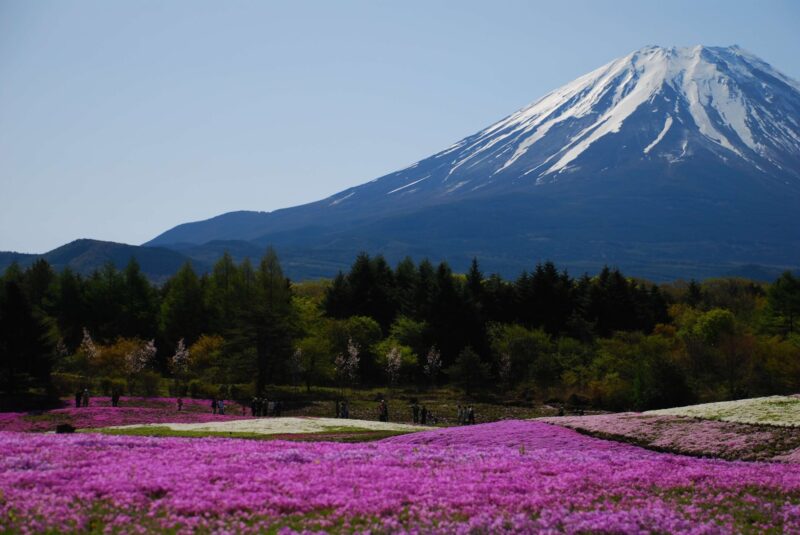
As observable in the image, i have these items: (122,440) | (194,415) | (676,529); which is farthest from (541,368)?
(676,529)

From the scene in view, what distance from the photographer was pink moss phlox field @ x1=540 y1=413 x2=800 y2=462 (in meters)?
34.0

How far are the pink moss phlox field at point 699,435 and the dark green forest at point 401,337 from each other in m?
24.6

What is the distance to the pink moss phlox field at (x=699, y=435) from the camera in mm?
34031

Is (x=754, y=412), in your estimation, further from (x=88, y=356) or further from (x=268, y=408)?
(x=88, y=356)

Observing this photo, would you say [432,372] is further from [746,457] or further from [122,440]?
[122,440]

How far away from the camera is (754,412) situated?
41.3 meters

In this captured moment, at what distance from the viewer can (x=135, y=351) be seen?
83812mm

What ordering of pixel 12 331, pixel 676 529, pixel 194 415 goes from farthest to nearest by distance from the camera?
1. pixel 12 331
2. pixel 194 415
3. pixel 676 529

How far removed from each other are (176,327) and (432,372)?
3706 centimetres

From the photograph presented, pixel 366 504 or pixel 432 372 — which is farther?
pixel 432 372

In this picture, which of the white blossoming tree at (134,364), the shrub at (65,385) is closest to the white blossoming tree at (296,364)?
the white blossoming tree at (134,364)

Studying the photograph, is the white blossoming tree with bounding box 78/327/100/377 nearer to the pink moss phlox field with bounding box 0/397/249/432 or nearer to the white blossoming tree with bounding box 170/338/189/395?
the white blossoming tree with bounding box 170/338/189/395

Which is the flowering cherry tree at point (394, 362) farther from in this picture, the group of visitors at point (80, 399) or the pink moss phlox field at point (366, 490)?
the pink moss phlox field at point (366, 490)

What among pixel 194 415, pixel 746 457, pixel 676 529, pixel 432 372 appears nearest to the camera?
pixel 676 529
